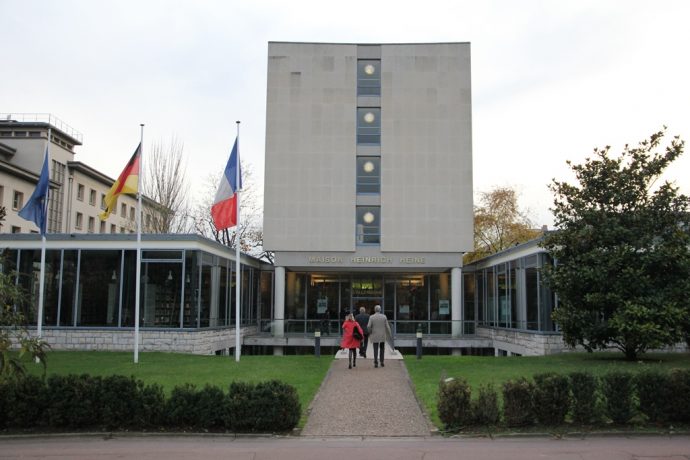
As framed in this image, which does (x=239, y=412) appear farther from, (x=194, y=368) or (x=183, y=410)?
(x=194, y=368)

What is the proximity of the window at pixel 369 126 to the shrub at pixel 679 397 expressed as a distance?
26953 millimetres

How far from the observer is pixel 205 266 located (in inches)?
1112

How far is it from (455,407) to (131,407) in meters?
5.41

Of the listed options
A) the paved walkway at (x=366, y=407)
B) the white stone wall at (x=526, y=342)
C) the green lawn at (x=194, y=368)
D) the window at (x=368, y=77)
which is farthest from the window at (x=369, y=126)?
the paved walkway at (x=366, y=407)

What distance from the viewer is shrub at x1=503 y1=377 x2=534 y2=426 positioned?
11.5 m

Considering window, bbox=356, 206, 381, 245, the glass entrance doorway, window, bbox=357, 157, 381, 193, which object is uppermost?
window, bbox=357, 157, 381, 193

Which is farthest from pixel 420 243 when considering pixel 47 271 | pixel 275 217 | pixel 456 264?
pixel 47 271

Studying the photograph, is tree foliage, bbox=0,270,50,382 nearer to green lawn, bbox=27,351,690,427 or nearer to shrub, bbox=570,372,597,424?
green lawn, bbox=27,351,690,427

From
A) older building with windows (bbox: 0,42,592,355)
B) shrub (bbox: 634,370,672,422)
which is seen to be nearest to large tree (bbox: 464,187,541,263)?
older building with windows (bbox: 0,42,592,355)

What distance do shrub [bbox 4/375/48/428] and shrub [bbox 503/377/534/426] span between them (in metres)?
7.73

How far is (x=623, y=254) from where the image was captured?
2003cm

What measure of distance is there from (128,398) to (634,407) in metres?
8.49

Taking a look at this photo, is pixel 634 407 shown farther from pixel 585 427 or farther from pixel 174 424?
pixel 174 424

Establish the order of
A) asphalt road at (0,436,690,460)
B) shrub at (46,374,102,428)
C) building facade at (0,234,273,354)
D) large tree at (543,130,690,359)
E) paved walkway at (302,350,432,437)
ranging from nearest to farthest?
asphalt road at (0,436,690,460) < shrub at (46,374,102,428) < paved walkway at (302,350,432,437) < large tree at (543,130,690,359) < building facade at (0,234,273,354)
